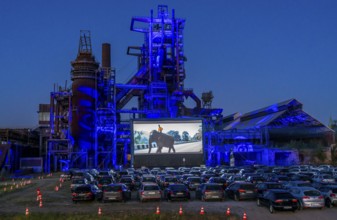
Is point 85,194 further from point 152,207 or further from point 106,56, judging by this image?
point 106,56

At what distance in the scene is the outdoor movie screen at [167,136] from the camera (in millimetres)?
71188

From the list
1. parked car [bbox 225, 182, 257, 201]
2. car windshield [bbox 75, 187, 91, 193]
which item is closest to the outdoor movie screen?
car windshield [bbox 75, 187, 91, 193]

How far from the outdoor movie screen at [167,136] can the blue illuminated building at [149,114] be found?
17.4 metres

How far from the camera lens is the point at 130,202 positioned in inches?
1267

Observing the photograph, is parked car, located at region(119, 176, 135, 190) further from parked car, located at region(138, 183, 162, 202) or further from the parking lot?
parked car, located at region(138, 183, 162, 202)

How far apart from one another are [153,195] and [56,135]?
6157 centimetres

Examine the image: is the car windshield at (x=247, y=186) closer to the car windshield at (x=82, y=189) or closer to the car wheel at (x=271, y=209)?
the car wheel at (x=271, y=209)

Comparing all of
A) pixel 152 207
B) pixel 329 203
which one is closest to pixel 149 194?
pixel 152 207

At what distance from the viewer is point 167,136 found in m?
71.6

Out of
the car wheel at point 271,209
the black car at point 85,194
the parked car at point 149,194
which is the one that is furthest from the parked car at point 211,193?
the black car at point 85,194

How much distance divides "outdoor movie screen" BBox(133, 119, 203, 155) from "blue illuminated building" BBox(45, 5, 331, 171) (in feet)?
57.1

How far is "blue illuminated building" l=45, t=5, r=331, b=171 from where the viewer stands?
90.2 metres

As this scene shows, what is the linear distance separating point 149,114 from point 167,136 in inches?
1007

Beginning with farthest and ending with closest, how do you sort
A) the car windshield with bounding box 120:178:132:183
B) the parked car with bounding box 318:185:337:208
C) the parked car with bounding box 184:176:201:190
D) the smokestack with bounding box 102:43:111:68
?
the smokestack with bounding box 102:43:111:68 → the car windshield with bounding box 120:178:132:183 → the parked car with bounding box 184:176:201:190 → the parked car with bounding box 318:185:337:208
